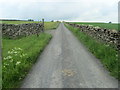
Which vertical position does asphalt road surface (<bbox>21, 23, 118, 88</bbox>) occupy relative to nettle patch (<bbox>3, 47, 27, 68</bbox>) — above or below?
below

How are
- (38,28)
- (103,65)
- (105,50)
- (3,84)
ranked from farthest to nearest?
(38,28)
(105,50)
(103,65)
(3,84)

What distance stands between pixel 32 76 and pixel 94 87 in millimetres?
2855

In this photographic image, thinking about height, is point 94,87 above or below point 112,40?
below

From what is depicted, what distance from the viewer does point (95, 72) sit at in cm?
780

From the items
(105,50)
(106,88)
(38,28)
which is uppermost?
(38,28)

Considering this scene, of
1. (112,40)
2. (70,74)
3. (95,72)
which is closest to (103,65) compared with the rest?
(95,72)

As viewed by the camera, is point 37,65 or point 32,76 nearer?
point 32,76

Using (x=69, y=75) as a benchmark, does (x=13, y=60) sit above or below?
above

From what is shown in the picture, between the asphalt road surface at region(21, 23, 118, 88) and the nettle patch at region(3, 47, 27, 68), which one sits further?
the nettle patch at region(3, 47, 27, 68)

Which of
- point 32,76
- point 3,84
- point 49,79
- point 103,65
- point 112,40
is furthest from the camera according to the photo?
point 112,40

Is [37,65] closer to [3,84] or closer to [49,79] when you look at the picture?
[49,79]

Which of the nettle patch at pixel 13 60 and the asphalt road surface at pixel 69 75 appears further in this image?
the nettle patch at pixel 13 60

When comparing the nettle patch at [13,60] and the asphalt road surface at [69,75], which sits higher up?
the nettle patch at [13,60]

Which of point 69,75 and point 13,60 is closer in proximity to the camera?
point 69,75
